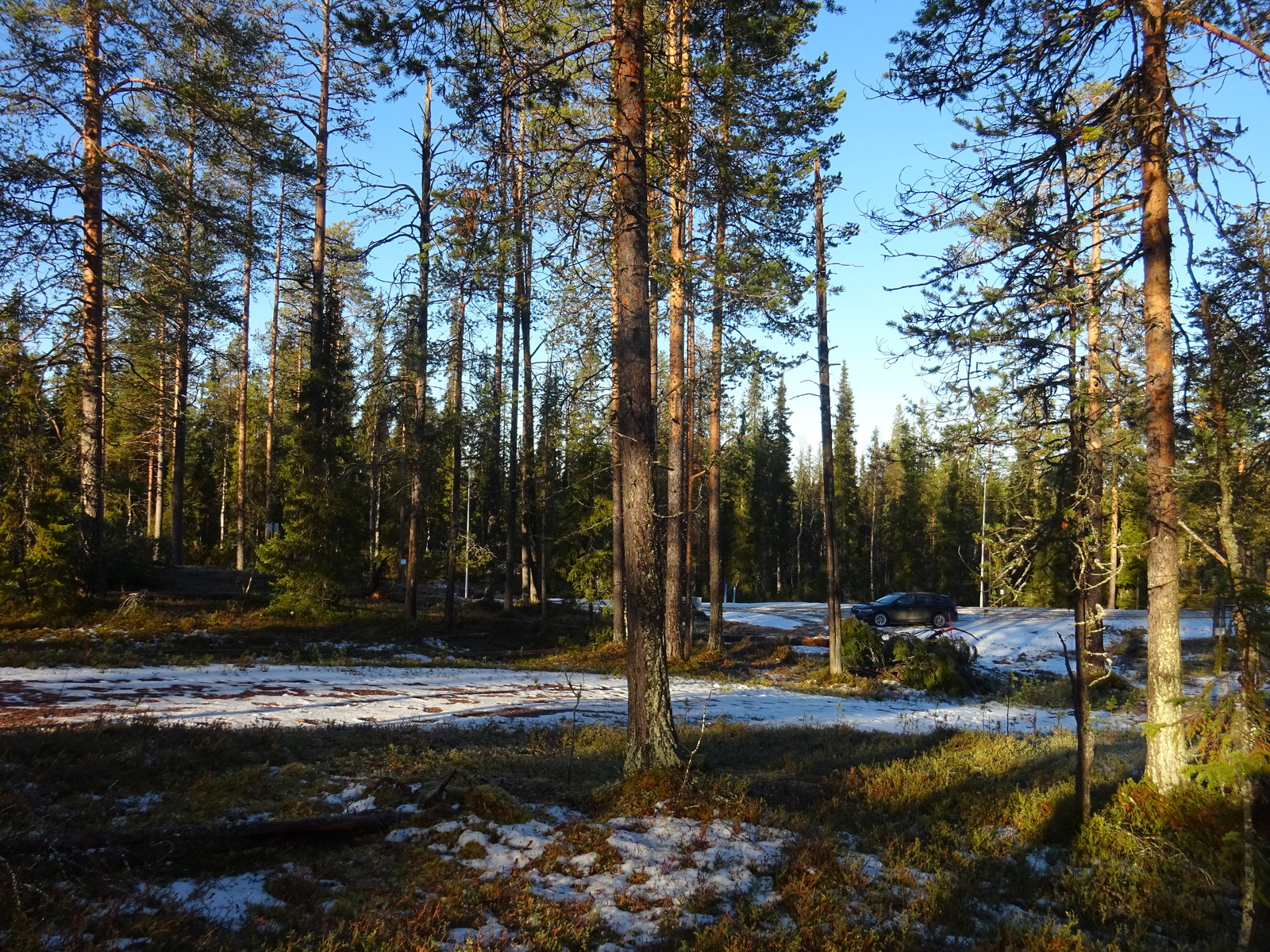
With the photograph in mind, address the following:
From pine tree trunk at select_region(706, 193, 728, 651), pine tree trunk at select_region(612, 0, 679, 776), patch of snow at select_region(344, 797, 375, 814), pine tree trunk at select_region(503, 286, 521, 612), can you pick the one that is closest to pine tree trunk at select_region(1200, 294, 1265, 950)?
pine tree trunk at select_region(612, 0, 679, 776)

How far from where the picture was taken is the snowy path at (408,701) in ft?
30.7

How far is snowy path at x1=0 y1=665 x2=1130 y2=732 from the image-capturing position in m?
9.34

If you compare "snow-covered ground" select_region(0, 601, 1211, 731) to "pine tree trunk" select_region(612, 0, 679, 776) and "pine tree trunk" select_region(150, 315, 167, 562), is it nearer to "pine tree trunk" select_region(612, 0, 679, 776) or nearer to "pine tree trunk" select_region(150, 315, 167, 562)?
"pine tree trunk" select_region(612, 0, 679, 776)

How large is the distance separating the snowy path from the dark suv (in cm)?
1433

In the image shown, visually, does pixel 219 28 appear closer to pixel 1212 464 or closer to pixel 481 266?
pixel 481 266

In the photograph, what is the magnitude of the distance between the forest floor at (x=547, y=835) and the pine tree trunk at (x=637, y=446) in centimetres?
40

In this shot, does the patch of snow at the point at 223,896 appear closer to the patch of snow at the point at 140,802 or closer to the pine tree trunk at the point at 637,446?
the patch of snow at the point at 140,802

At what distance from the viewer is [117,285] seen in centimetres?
1210

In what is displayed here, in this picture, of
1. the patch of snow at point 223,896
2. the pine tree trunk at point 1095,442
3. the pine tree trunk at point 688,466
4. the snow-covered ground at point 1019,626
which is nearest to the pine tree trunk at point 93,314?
the patch of snow at point 223,896

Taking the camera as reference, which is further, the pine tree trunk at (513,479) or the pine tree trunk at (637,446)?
the pine tree trunk at (513,479)

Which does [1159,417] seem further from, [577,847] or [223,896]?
[223,896]

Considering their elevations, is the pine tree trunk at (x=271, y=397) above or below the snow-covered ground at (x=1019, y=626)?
above

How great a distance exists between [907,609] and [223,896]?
98.4 ft

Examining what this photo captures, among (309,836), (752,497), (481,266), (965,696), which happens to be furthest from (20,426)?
(752,497)
